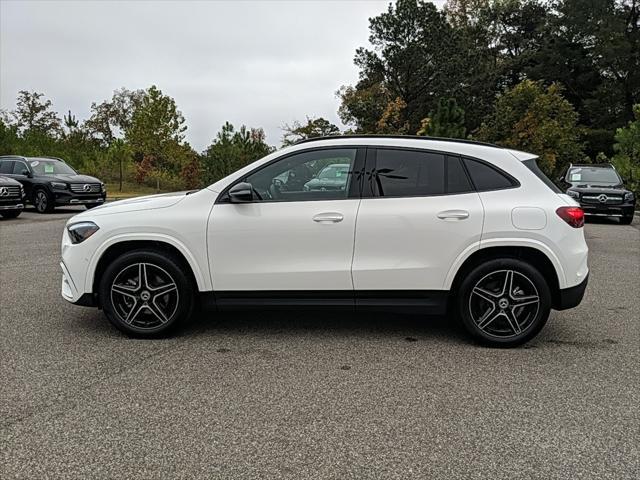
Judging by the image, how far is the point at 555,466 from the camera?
2770 millimetres

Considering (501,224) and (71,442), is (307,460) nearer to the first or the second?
(71,442)

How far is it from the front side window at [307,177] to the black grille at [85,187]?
47.0 ft

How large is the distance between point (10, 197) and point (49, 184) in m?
1.96

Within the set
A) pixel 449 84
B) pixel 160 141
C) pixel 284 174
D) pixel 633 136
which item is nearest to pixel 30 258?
pixel 284 174

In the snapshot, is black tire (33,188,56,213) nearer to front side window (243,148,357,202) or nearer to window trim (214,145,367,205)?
window trim (214,145,367,205)

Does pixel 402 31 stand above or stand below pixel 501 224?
above

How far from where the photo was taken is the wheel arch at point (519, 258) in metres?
4.46

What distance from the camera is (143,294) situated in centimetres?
464

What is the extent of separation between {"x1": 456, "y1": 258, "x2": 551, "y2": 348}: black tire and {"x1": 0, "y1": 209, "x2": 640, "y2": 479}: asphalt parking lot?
154 millimetres

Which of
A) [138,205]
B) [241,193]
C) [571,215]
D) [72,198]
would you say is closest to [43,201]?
[72,198]

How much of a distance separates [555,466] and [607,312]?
347cm

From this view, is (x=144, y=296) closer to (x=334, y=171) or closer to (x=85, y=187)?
(x=334, y=171)

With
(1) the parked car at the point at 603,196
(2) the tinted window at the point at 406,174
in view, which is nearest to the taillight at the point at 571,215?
(2) the tinted window at the point at 406,174

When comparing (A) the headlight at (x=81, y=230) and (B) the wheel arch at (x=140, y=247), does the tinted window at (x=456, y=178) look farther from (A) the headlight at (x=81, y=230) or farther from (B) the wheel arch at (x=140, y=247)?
(A) the headlight at (x=81, y=230)
